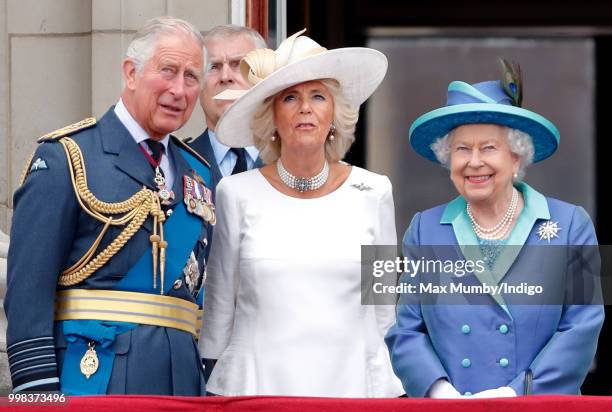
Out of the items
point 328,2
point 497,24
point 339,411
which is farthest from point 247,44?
point 497,24

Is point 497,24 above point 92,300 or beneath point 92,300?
above

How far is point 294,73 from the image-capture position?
509cm

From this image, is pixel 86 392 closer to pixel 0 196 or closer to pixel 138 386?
pixel 138 386

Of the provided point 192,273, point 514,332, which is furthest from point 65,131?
point 514,332

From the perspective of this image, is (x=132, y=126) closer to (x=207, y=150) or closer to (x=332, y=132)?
(x=332, y=132)

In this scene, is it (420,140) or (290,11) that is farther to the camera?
(290,11)

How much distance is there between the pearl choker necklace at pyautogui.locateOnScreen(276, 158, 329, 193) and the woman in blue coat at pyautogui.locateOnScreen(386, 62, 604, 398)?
1.02ft

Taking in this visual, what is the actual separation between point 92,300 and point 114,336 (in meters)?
0.11

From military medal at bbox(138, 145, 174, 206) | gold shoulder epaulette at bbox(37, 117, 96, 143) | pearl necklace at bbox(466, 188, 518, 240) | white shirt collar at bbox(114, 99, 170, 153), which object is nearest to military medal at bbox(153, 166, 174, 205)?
military medal at bbox(138, 145, 174, 206)

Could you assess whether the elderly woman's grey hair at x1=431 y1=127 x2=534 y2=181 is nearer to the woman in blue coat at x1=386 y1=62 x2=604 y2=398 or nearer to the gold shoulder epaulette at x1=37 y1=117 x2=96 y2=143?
the woman in blue coat at x1=386 y1=62 x2=604 y2=398

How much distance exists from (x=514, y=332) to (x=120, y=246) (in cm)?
108

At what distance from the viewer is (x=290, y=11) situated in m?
7.85

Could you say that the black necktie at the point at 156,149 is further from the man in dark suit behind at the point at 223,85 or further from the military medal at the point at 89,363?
the man in dark suit behind at the point at 223,85

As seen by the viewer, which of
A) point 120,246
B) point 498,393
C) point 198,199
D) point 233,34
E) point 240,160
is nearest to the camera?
point 498,393
